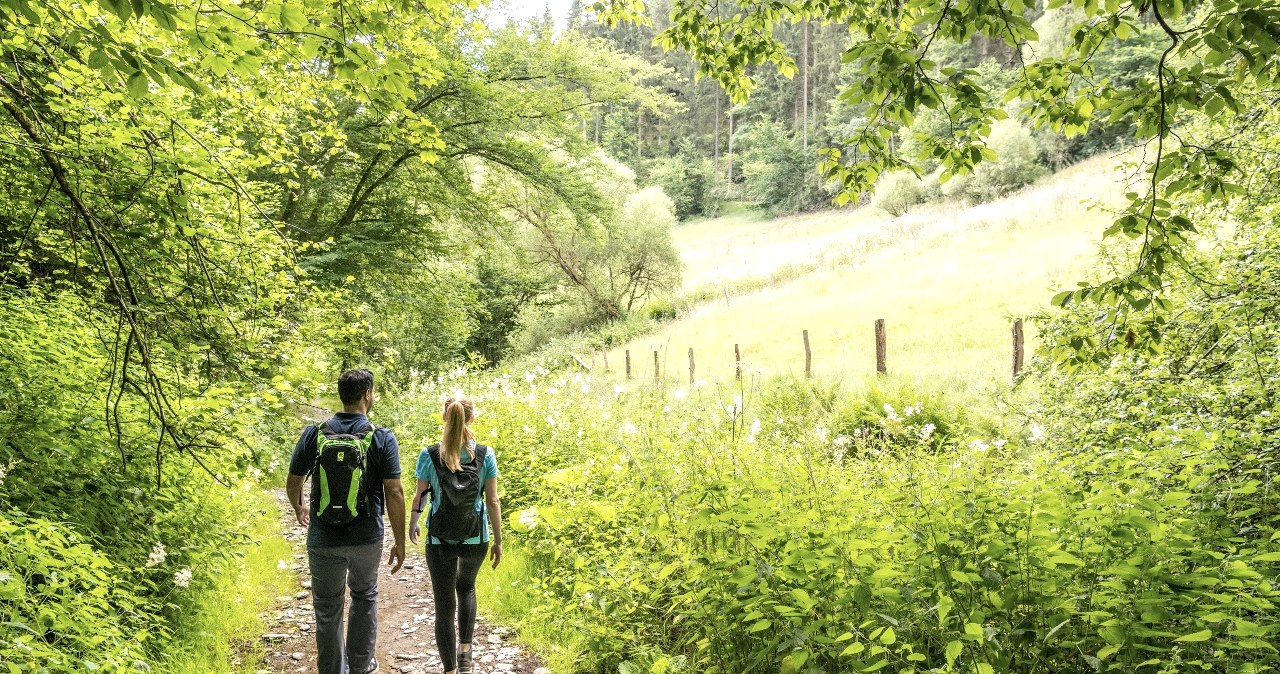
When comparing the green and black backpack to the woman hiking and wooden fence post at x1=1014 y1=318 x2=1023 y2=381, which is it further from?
wooden fence post at x1=1014 y1=318 x2=1023 y2=381

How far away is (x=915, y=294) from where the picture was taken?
2381 centimetres

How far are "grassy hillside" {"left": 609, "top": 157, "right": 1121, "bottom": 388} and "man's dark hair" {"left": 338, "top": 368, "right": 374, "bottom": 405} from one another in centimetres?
681

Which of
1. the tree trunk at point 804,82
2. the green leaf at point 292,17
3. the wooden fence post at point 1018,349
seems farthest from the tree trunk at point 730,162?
the green leaf at point 292,17

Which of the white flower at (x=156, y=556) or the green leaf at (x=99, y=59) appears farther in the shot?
the white flower at (x=156, y=556)

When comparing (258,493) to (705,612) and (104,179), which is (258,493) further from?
(705,612)

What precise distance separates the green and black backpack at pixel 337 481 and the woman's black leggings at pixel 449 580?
0.69 meters

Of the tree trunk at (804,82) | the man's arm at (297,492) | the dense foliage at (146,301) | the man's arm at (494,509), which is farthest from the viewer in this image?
the tree trunk at (804,82)

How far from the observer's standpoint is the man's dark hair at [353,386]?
4.54 meters

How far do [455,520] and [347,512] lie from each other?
708mm

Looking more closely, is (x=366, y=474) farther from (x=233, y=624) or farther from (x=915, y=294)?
(x=915, y=294)

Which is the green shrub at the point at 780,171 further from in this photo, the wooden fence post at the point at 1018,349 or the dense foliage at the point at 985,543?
the dense foliage at the point at 985,543

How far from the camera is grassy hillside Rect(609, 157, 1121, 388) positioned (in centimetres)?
1725

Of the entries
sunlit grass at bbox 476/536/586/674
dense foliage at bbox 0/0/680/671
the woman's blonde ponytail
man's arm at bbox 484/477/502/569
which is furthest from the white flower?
sunlit grass at bbox 476/536/586/674

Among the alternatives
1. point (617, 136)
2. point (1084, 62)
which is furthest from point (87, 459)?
point (617, 136)
